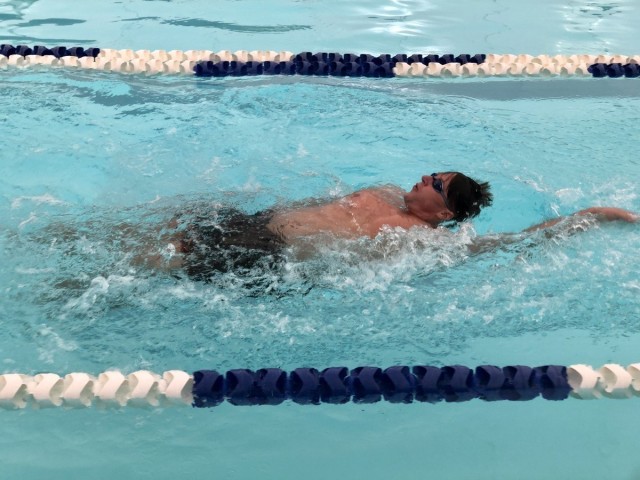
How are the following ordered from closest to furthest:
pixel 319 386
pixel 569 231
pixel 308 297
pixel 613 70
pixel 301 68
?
1. pixel 319 386
2. pixel 308 297
3. pixel 569 231
4. pixel 301 68
5. pixel 613 70

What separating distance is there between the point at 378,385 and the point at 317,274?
66cm

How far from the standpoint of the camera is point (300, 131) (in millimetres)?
4242

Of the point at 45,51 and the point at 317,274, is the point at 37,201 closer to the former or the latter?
the point at 317,274

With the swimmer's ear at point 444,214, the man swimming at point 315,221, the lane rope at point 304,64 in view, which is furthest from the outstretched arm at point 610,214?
the lane rope at point 304,64

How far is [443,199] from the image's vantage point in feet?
10.5

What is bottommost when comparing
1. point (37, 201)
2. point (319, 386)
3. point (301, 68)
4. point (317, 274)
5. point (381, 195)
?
point (319, 386)

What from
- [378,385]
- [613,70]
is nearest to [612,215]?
[378,385]

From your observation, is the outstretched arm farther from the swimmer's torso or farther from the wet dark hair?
the swimmer's torso

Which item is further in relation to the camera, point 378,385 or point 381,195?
point 381,195

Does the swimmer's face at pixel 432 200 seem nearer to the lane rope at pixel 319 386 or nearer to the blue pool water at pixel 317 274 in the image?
the blue pool water at pixel 317 274

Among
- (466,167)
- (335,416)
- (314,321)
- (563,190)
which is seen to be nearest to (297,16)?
(466,167)

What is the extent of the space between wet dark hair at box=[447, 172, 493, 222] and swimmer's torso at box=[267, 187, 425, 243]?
152mm

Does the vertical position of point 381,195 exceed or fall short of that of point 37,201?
it exceeds it

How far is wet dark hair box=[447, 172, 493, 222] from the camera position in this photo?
3207 mm
